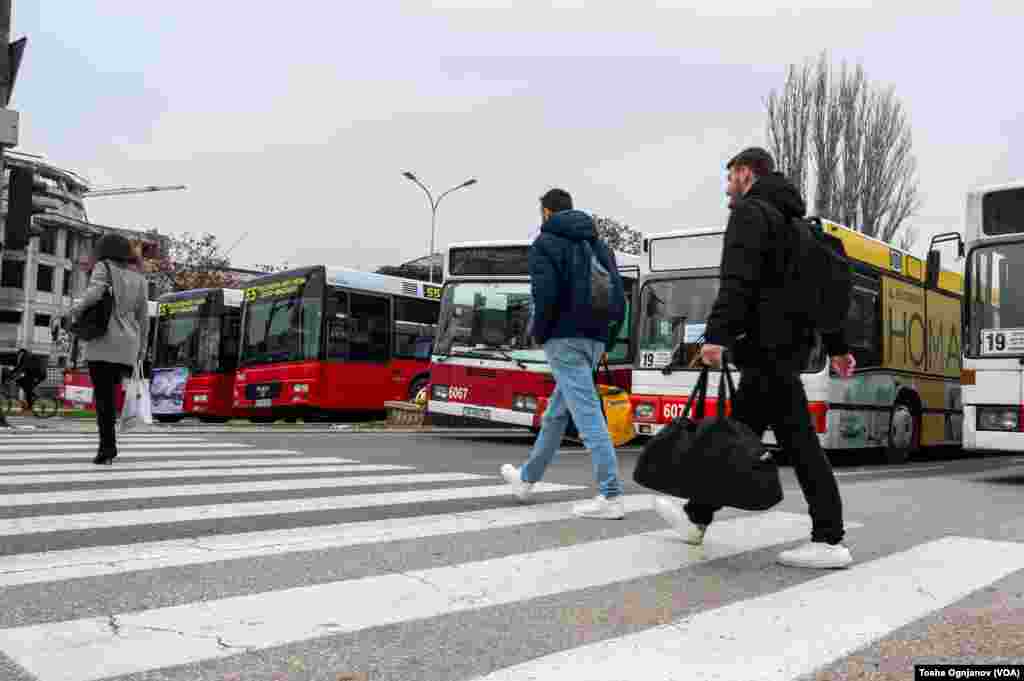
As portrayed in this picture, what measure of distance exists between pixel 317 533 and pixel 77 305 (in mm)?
3713

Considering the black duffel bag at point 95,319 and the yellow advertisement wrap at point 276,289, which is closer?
the black duffel bag at point 95,319

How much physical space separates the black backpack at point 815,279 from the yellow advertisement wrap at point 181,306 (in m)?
18.8

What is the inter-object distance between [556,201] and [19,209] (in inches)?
289

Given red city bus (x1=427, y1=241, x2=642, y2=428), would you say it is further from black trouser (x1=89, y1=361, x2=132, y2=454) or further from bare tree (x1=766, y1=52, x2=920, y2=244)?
bare tree (x1=766, y1=52, x2=920, y2=244)

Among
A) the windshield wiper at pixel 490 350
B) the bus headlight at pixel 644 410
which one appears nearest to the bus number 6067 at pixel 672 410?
the bus headlight at pixel 644 410

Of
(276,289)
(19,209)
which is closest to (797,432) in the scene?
(19,209)

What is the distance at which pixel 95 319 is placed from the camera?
7.15m

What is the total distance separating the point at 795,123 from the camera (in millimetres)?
37719

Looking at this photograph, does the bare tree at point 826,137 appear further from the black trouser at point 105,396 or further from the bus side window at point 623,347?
the black trouser at point 105,396

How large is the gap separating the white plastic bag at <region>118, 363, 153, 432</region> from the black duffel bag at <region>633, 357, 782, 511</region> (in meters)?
5.02

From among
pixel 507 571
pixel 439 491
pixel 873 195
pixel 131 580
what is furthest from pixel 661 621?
pixel 873 195

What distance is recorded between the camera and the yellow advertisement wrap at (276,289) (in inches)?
721

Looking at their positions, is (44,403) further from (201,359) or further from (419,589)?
(419,589)

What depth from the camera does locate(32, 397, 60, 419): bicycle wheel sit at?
22172 millimetres
